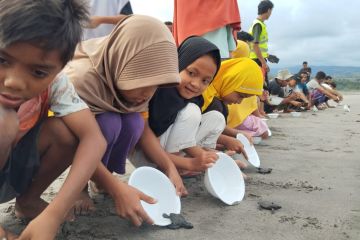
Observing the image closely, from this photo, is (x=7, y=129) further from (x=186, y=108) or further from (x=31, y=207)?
(x=186, y=108)

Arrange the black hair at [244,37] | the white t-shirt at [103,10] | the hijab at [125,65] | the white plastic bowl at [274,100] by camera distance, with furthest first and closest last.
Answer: the white plastic bowl at [274,100]
the black hair at [244,37]
the white t-shirt at [103,10]
the hijab at [125,65]

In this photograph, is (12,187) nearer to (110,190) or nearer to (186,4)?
(110,190)

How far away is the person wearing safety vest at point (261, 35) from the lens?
187 inches

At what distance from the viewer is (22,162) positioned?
136 centimetres

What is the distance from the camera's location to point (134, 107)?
5.73 feet

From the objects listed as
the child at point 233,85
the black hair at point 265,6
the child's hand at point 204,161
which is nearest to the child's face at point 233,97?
the child at point 233,85

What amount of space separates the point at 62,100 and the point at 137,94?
1.26 feet

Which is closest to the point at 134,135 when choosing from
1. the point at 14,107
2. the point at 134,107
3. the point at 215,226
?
the point at 134,107

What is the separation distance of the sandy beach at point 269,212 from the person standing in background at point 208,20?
84 cm

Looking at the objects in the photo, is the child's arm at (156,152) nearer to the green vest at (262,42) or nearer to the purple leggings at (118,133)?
the purple leggings at (118,133)

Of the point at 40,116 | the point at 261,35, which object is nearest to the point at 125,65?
the point at 40,116

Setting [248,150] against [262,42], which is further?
[262,42]

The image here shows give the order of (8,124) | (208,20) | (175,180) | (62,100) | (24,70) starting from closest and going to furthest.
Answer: (24,70) → (8,124) → (62,100) → (175,180) → (208,20)

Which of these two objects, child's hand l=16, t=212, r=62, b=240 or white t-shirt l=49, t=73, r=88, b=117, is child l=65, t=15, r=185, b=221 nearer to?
white t-shirt l=49, t=73, r=88, b=117
